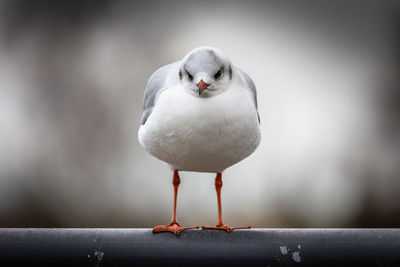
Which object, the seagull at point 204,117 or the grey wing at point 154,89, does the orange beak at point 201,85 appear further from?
the grey wing at point 154,89

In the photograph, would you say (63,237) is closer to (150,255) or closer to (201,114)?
(150,255)

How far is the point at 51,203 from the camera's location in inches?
142

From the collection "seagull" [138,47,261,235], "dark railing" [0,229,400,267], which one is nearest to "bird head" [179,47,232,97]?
"seagull" [138,47,261,235]

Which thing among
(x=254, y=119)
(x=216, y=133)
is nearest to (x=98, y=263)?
(x=216, y=133)

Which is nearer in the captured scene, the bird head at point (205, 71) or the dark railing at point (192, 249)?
the dark railing at point (192, 249)

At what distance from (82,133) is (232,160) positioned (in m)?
2.11

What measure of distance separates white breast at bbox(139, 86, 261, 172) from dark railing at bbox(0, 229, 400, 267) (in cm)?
32

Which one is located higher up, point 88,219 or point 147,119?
point 147,119

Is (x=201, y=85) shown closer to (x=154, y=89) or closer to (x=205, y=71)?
(x=205, y=71)

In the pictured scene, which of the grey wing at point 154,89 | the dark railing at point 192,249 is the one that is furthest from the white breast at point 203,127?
the dark railing at point 192,249

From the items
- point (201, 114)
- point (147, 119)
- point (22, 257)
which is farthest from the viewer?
point (147, 119)

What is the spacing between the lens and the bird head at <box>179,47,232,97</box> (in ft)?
5.60

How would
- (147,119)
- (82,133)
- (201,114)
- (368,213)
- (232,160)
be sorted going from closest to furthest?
(201,114) < (232,160) < (147,119) < (368,213) < (82,133)

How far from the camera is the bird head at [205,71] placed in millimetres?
1708
